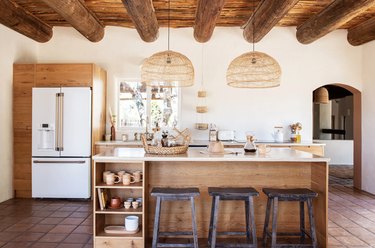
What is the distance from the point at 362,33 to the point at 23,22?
5620 mm

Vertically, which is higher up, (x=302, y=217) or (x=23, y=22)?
(x=23, y=22)

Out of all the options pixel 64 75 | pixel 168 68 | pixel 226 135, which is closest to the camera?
pixel 168 68

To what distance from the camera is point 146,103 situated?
610 centimetres

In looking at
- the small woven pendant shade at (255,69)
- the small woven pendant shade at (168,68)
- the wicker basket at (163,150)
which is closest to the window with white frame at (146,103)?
the small woven pendant shade at (168,68)

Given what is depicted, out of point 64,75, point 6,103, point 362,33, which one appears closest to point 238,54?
point 362,33

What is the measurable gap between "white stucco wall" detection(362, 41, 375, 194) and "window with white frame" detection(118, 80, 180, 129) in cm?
349

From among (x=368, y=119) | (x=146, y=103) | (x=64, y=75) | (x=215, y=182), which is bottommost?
(x=215, y=182)

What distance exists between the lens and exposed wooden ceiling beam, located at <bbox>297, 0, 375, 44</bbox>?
158 inches

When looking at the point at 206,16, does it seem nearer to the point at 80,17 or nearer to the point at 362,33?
the point at 80,17

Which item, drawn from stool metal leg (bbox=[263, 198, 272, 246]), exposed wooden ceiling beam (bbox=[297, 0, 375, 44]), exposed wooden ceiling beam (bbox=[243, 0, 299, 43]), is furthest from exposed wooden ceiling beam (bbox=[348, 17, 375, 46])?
stool metal leg (bbox=[263, 198, 272, 246])

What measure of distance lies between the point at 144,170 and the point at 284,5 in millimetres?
2697

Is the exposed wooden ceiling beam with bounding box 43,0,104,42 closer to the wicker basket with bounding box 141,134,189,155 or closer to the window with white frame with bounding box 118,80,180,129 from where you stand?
the window with white frame with bounding box 118,80,180,129

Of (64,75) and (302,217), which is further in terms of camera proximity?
(64,75)

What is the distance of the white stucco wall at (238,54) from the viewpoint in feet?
19.8
